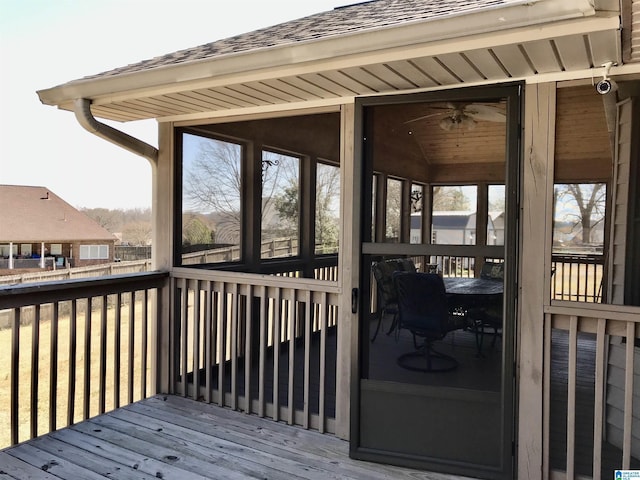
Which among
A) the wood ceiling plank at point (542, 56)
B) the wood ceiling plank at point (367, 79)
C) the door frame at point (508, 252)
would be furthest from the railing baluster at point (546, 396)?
the wood ceiling plank at point (367, 79)

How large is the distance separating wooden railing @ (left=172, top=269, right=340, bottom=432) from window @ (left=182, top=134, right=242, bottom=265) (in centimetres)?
29

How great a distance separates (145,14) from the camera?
18.2 meters

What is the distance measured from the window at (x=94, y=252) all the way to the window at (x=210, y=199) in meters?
15.4

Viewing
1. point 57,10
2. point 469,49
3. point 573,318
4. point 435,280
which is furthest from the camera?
point 57,10

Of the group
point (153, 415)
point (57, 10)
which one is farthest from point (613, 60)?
point (57, 10)

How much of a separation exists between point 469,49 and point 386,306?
1.34 m

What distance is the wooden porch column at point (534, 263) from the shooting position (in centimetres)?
228

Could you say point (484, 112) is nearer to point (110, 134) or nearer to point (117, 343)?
point (110, 134)

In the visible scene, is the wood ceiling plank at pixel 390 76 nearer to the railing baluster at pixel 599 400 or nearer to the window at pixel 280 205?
the railing baluster at pixel 599 400

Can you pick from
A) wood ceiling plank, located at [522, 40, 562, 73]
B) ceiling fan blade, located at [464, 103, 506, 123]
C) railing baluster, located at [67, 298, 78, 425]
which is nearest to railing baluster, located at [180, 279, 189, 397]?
railing baluster, located at [67, 298, 78, 425]

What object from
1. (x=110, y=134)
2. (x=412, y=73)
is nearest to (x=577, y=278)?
(x=412, y=73)

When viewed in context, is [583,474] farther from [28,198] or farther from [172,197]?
[28,198]

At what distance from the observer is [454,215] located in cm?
243

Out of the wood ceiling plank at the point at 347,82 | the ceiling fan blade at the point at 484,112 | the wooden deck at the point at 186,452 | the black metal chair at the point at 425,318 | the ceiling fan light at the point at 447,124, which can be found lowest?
the wooden deck at the point at 186,452
